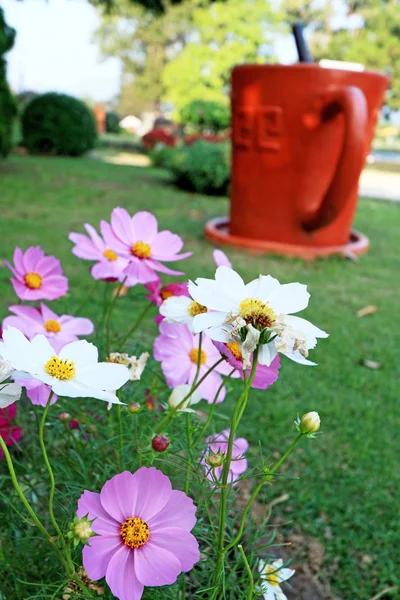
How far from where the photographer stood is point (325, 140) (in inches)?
118

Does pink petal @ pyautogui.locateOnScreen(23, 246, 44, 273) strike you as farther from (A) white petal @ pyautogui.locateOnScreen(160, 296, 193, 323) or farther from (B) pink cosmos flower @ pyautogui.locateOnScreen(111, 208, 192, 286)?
(A) white petal @ pyautogui.locateOnScreen(160, 296, 193, 323)

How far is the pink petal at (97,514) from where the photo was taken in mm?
509

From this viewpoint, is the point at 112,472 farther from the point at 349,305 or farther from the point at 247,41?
the point at 247,41

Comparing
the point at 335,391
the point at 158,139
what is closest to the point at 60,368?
the point at 335,391

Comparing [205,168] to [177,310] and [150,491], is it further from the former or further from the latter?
[150,491]

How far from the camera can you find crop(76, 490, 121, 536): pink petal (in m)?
0.51

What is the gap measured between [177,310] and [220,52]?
18157 millimetres

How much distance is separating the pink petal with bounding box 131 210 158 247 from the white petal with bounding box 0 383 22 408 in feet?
1.14

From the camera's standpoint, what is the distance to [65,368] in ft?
1.63

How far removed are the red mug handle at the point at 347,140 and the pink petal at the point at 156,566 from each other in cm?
254

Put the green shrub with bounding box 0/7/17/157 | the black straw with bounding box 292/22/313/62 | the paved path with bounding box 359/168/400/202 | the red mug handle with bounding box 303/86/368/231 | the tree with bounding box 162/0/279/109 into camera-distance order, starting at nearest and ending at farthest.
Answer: the red mug handle with bounding box 303/86/368/231, the black straw with bounding box 292/22/313/62, the green shrub with bounding box 0/7/17/157, the paved path with bounding box 359/168/400/202, the tree with bounding box 162/0/279/109

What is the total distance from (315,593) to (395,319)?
1651 millimetres

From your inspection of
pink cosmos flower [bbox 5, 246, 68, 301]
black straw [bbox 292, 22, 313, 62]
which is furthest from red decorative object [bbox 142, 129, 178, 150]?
pink cosmos flower [bbox 5, 246, 68, 301]

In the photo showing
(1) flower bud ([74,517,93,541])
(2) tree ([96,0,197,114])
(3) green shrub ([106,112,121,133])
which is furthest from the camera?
(2) tree ([96,0,197,114])
